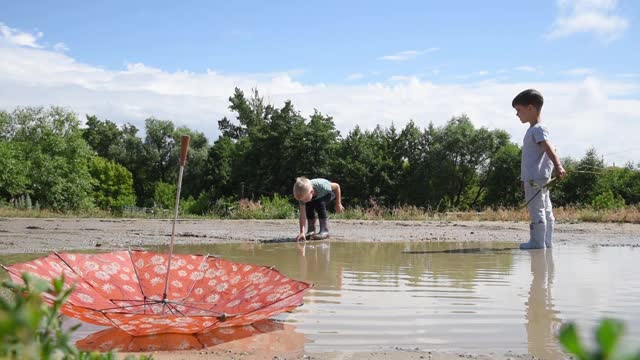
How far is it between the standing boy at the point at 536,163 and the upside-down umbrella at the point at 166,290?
5.12 meters

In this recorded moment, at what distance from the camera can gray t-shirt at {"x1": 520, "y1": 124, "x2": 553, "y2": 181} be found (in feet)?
29.5

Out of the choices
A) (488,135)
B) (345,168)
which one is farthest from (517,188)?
(345,168)

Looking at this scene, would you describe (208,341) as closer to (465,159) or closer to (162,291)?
(162,291)

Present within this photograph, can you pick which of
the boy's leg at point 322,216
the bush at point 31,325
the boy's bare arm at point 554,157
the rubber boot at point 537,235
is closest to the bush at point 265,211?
the boy's leg at point 322,216

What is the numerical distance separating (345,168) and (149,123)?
30214 mm

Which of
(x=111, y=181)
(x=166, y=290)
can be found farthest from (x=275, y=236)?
(x=111, y=181)

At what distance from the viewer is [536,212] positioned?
9078 mm

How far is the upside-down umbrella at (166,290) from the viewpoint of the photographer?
13.1ft

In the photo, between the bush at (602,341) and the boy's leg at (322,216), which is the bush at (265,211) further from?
the bush at (602,341)

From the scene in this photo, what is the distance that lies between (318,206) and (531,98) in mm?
3886

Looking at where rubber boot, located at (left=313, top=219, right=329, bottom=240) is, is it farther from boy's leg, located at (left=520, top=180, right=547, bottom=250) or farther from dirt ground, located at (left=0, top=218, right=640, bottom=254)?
boy's leg, located at (left=520, top=180, right=547, bottom=250)

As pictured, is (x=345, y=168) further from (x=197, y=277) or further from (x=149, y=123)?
(x=197, y=277)

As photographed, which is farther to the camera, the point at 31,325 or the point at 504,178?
the point at 504,178

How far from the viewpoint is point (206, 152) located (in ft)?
213
